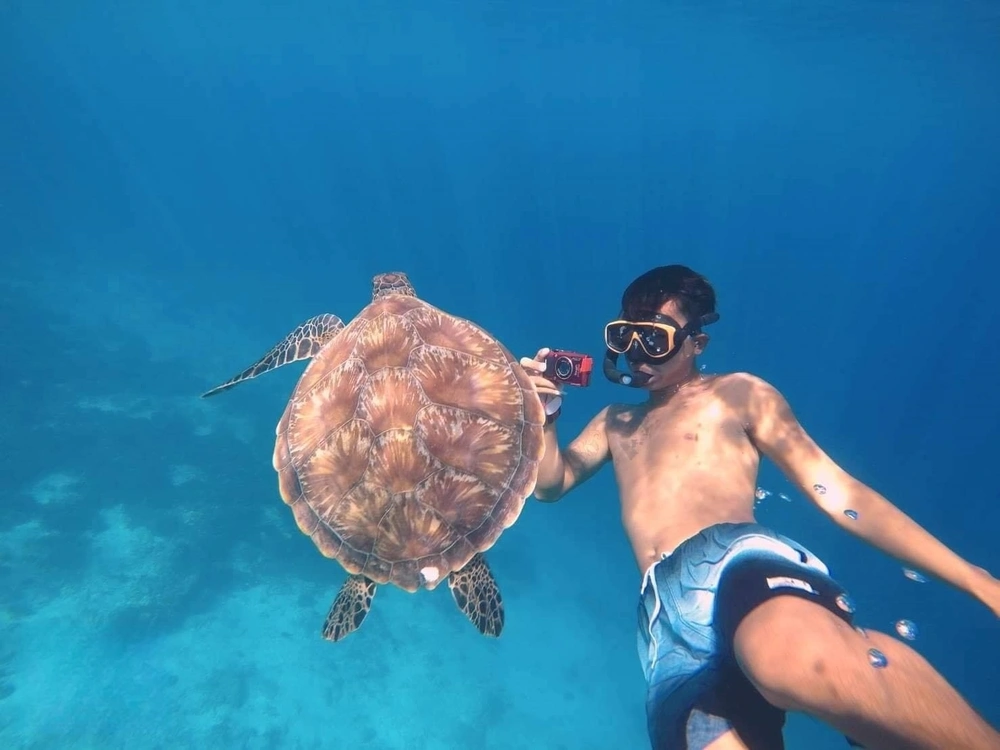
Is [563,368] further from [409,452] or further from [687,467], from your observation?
[409,452]

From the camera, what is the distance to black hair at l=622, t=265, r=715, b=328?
366 centimetres

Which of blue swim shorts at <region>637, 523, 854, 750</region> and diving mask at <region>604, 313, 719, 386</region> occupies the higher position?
diving mask at <region>604, 313, 719, 386</region>

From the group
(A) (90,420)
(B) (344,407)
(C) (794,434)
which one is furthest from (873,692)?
(A) (90,420)

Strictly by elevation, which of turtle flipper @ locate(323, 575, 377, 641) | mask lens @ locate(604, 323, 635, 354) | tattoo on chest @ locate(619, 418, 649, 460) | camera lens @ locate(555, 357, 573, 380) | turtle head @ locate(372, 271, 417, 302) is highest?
mask lens @ locate(604, 323, 635, 354)

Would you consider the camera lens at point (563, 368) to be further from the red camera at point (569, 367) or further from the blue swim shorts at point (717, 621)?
the blue swim shorts at point (717, 621)

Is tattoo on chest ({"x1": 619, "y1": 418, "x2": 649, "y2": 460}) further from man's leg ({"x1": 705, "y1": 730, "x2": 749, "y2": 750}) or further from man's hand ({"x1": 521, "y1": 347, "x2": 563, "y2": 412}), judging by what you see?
man's leg ({"x1": 705, "y1": 730, "x2": 749, "y2": 750})

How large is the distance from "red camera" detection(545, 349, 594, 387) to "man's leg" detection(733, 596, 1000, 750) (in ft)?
6.16

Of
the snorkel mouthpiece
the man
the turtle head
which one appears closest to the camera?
the man

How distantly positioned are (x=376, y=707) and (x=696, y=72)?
45039mm

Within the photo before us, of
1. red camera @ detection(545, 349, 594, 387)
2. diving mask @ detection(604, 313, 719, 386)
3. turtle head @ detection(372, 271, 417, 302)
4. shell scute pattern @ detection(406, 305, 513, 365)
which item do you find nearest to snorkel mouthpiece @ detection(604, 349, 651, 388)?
diving mask @ detection(604, 313, 719, 386)

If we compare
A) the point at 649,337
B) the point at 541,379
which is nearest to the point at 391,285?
the point at 541,379

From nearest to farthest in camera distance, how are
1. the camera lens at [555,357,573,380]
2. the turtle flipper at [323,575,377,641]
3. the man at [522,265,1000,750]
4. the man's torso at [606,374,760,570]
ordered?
the man at [522,265,1000,750] < the man's torso at [606,374,760,570] < the camera lens at [555,357,573,380] < the turtle flipper at [323,575,377,641]

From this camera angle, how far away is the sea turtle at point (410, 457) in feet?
11.9

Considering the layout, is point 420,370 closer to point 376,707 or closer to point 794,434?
point 794,434
